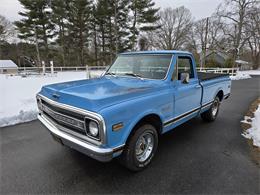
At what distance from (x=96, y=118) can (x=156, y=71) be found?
1.77 metres

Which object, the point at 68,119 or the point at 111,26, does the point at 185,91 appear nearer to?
the point at 68,119

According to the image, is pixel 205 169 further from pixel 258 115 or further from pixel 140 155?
pixel 258 115

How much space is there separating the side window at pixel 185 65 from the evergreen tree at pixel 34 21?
102ft

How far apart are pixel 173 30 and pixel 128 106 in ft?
131

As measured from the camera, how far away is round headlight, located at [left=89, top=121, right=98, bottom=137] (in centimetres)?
202

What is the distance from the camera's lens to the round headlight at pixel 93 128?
2025 millimetres

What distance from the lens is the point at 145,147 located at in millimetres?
2881

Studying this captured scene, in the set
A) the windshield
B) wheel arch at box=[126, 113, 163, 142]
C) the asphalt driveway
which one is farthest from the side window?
the asphalt driveway

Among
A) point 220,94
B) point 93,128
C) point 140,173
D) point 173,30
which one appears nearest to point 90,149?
point 93,128

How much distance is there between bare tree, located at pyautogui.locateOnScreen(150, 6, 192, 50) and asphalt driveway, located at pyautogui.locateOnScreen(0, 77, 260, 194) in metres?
36.0

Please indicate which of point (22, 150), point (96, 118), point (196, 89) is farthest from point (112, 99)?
point (22, 150)

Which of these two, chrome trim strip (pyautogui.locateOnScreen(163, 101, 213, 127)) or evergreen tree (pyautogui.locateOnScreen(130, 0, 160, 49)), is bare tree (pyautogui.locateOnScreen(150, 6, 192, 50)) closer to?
evergreen tree (pyautogui.locateOnScreen(130, 0, 160, 49))

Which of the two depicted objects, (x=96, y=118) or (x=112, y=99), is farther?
(x=112, y=99)

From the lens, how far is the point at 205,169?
9.25 feet
